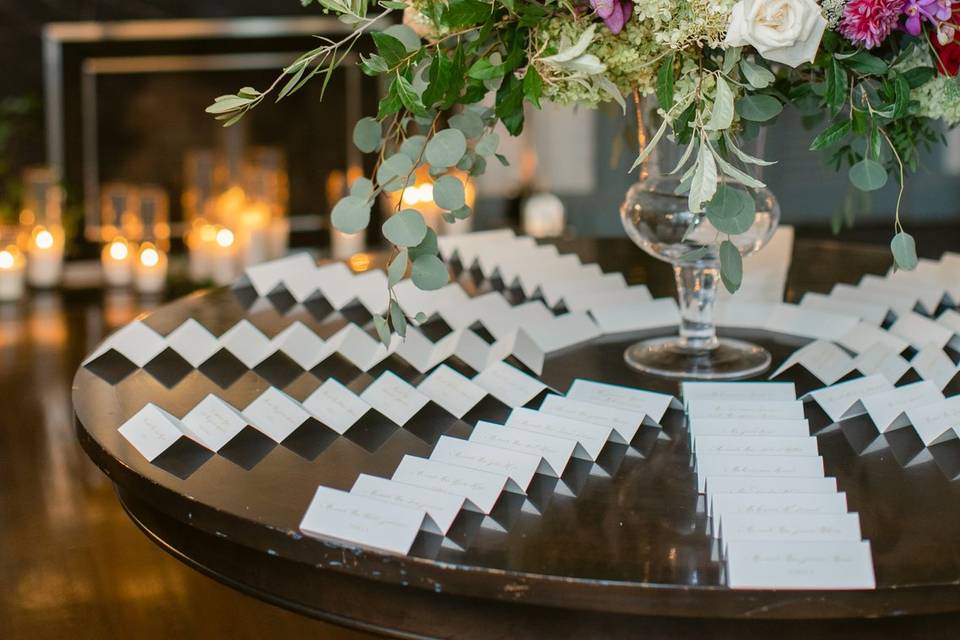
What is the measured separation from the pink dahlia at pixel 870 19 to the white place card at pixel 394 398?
18.3 inches

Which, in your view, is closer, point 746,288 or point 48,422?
point 746,288

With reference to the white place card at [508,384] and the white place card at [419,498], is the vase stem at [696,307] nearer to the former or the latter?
the white place card at [508,384]

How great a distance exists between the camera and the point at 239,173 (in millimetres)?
4004

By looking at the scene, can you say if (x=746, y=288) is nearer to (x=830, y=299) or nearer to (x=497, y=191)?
(x=830, y=299)

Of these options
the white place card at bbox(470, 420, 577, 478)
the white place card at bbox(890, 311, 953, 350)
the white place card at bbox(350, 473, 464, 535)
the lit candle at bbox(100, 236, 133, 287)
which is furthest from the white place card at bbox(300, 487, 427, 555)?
the lit candle at bbox(100, 236, 133, 287)

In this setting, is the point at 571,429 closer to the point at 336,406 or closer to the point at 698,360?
the point at 336,406

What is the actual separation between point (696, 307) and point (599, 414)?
313mm

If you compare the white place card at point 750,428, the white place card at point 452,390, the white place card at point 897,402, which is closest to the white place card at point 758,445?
the white place card at point 750,428

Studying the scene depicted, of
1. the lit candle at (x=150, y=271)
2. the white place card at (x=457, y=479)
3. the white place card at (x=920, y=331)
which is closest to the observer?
the white place card at (x=457, y=479)

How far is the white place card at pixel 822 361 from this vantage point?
116 cm

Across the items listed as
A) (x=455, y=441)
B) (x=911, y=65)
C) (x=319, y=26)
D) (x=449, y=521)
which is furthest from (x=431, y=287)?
(x=319, y=26)

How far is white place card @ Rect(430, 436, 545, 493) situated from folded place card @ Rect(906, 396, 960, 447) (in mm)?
323

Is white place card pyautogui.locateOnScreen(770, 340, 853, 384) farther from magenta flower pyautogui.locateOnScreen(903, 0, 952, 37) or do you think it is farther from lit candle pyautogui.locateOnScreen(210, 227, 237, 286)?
lit candle pyautogui.locateOnScreen(210, 227, 237, 286)

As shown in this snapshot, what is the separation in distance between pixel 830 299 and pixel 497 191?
2.78m
